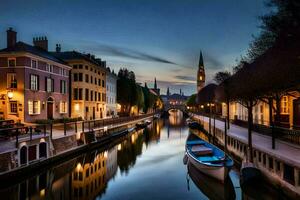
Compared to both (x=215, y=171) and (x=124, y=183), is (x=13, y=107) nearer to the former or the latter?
(x=124, y=183)

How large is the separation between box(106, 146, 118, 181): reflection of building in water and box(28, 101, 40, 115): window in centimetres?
1094

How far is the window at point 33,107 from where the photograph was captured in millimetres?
37772

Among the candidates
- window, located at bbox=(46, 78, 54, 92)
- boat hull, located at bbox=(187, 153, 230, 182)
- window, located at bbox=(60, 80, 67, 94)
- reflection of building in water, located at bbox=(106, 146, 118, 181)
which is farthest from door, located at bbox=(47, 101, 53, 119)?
boat hull, located at bbox=(187, 153, 230, 182)

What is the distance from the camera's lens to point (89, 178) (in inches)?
945

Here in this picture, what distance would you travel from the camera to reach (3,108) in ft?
119

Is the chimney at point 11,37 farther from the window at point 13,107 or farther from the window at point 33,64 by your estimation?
the window at point 13,107

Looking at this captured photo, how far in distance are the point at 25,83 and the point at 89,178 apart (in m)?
18.3

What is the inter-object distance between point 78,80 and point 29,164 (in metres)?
34.6

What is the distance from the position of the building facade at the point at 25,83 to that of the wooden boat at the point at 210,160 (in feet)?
68.2

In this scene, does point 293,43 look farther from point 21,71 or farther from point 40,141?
point 21,71

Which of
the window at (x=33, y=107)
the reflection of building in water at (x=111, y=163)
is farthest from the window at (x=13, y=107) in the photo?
the reflection of building in water at (x=111, y=163)

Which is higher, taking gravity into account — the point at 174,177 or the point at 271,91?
the point at 271,91

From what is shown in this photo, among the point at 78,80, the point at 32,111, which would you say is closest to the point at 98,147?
the point at 32,111

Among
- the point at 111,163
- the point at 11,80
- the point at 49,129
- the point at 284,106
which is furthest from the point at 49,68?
the point at 284,106
